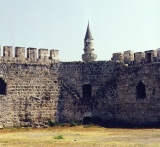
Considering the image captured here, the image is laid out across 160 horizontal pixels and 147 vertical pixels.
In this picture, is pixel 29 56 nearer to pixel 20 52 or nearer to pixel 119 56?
pixel 20 52

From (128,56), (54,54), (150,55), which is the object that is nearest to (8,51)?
(54,54)

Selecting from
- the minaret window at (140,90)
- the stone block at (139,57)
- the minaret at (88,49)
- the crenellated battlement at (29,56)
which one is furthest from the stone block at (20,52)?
the minaret at (88,49)

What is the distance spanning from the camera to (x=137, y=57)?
2152 cm

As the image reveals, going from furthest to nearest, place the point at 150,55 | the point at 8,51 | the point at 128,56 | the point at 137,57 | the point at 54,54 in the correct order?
the point at 54,54
the point at 128,56
the point at 137,57
the point at 8,51
the point at 150,55

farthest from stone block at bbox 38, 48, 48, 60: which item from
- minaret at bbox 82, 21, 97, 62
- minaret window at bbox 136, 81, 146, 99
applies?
minaret at bbox 82, 21, 97, 62

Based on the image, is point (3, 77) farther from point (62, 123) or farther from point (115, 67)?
point (115, 67)

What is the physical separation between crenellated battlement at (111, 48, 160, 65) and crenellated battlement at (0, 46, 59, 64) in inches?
162

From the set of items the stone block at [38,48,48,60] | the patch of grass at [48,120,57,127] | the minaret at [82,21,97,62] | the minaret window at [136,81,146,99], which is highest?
the minaret at [82,21,97,62]

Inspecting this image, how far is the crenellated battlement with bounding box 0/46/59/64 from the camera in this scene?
69.0ft

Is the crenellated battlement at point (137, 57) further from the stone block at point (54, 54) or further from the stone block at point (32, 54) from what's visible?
the stone block at point (32, 54)

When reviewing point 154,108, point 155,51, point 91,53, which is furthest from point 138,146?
point 91,53

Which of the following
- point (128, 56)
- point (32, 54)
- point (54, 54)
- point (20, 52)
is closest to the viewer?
point (20, 52)

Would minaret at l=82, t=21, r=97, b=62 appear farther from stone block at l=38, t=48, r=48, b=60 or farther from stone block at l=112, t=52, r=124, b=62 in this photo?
stone block at l=38, t=48, r=48, b=60

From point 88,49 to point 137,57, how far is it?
11514mm
